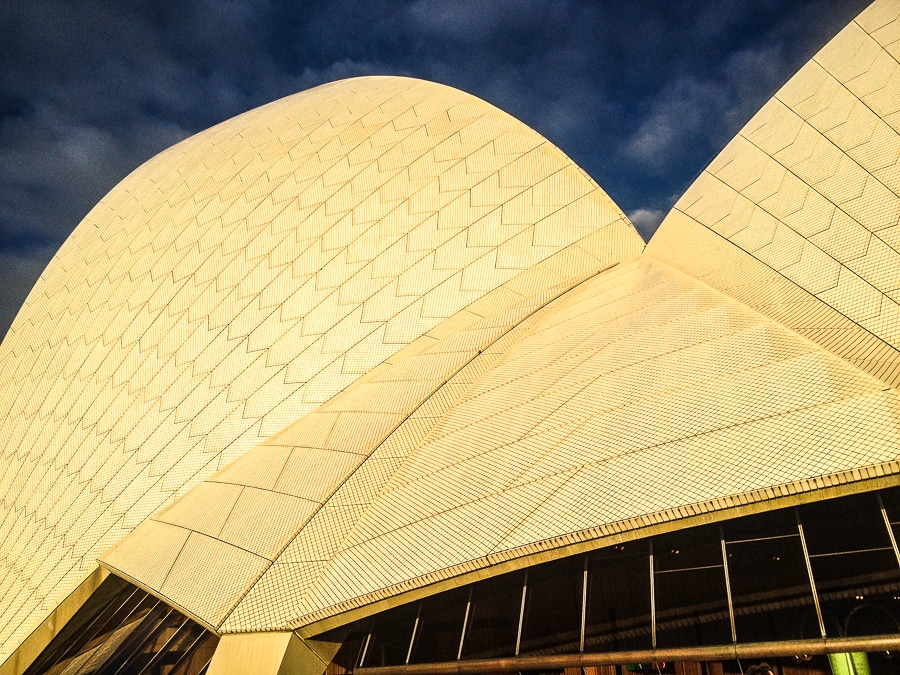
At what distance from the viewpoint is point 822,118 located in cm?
1000

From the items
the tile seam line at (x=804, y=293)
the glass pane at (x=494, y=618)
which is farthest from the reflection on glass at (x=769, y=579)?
the glass pane at (x=494, y=618)

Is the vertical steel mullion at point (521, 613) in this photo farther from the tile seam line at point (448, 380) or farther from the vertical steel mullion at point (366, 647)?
the tile seam line at point (448, 380)

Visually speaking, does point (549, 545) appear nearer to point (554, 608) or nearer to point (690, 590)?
point (554, 608)

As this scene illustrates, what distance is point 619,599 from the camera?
21.0ft

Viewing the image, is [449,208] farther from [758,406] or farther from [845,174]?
[758,406]

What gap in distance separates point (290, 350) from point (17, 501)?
7.21 m

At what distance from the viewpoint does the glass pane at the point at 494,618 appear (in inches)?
262

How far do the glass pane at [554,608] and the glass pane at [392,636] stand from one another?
4.99ft

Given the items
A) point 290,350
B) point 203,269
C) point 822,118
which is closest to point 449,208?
point 290,350

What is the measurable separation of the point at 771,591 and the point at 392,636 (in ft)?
14.5

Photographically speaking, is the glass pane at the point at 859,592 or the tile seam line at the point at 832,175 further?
the tile seam line at the point at 832,175

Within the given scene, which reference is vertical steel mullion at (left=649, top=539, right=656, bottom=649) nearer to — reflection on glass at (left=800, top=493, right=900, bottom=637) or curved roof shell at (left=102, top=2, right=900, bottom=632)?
curved roof shell at (left=102, top=2, right=900, bottom=632)

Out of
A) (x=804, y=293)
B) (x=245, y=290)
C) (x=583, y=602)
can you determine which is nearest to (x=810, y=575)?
(x=583, y=602)

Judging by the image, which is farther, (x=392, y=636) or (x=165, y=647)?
(x=165, y=647)
